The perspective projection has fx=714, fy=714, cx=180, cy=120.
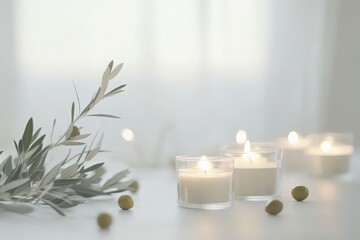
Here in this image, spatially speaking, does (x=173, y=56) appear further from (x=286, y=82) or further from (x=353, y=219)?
(x=353, y=219)

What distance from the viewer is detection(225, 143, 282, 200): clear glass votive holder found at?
3.88 feet

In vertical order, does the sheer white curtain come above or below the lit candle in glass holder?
above

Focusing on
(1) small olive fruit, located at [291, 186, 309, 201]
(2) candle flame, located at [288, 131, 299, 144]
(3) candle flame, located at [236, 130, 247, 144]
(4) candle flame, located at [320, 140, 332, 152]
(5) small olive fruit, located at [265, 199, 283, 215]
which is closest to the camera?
(5) small olive fruit, located at [265, 199, 283, 215]

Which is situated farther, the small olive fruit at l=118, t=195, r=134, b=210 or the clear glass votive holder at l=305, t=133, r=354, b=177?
the clear glass votive holder at l=305, t=133, r=354, b=177

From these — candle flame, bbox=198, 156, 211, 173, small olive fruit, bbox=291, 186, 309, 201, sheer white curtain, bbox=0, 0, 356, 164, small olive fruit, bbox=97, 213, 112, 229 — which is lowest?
small olive fruit, bbox=291, 186, 309, 201

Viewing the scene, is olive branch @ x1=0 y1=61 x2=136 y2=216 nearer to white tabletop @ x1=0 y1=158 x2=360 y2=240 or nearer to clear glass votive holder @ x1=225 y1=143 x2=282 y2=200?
white tabletop @ x1=0 y1=158 x2=360 y2=240

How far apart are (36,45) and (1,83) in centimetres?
13

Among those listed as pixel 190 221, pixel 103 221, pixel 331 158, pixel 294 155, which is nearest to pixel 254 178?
pixel 190 221

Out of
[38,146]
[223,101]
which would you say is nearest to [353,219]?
[38,146]

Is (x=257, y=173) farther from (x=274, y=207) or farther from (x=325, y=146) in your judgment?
(x=325, y=146)

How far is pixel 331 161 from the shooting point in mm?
1565

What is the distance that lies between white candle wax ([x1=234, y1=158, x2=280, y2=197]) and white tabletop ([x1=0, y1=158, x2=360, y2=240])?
0.03 metres

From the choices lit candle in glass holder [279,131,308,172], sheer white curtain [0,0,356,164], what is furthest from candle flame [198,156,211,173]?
sheer white curtain [0,0,356,164]

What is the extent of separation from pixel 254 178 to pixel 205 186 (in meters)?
0.14
